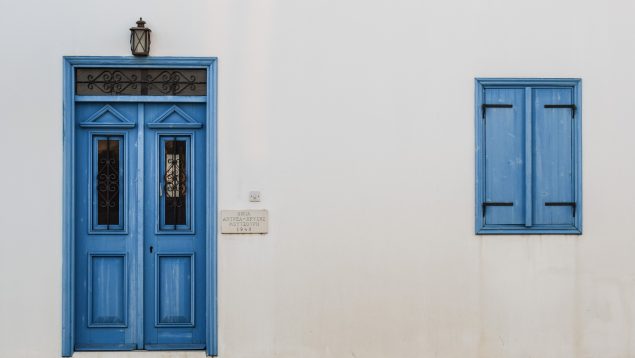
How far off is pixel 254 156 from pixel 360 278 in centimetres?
147

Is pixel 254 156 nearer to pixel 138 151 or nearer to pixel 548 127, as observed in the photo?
pixel 138 151

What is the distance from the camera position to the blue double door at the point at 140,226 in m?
6.06

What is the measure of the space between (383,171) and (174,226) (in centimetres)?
199

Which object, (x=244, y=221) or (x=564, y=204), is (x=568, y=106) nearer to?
(x=564, y=204)

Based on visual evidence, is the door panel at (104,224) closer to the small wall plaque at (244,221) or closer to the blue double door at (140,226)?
the blue double door at (140,226)

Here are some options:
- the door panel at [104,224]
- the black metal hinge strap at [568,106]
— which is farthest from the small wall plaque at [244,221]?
the black metal hinge strap at [568,106]

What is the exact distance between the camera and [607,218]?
20.0 ft

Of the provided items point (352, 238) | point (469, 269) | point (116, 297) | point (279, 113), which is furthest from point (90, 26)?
point (469, 269)

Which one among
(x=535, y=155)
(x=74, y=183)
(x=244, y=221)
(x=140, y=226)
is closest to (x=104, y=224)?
(x=140, y=226)

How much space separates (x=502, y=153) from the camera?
609 cm

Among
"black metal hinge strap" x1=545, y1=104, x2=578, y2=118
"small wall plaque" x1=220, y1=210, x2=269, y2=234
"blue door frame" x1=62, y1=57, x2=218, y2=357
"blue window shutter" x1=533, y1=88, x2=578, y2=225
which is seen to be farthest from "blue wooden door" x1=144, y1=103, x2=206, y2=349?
"black metal hinge strap" x1=545, y1=104, x2=578, y2=118

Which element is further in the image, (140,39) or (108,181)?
(108,181)

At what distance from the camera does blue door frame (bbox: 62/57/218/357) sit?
5918mm

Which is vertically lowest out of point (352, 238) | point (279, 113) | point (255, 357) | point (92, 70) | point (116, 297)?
point (255, 357)
